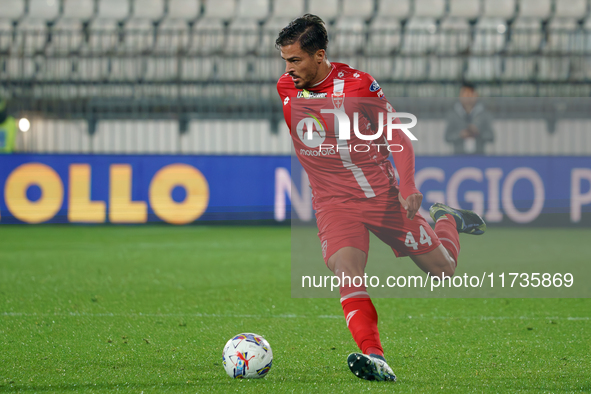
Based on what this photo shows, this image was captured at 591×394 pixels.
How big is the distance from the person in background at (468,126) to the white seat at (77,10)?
8.41 metres

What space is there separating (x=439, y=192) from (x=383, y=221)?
2.02 ft

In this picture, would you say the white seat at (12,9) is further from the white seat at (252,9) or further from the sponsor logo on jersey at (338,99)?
the sponsor logo on jersey at (338,99)

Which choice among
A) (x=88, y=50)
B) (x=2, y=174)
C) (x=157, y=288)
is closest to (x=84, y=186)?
(x=2, y=174)

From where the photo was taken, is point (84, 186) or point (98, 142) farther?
point (98, 142)

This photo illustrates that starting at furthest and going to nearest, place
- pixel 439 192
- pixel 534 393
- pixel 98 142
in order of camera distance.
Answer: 1. pixel 98 142
2. pixel 439 192
3. pixel 534 393

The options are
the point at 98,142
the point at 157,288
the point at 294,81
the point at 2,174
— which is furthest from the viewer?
the point at 98,142

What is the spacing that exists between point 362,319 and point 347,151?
0.79 meters

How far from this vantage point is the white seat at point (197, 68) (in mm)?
11672

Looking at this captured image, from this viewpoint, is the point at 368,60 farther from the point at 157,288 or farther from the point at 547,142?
the point at 157,288

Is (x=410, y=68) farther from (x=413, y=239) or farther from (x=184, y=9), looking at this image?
(x=413, y=239)

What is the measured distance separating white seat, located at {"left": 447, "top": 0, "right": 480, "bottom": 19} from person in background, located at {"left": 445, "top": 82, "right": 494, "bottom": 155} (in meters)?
5.09

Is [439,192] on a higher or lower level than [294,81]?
lower

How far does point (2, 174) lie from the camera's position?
10.0 m

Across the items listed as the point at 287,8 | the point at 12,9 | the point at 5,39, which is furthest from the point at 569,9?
the point at 12,9
